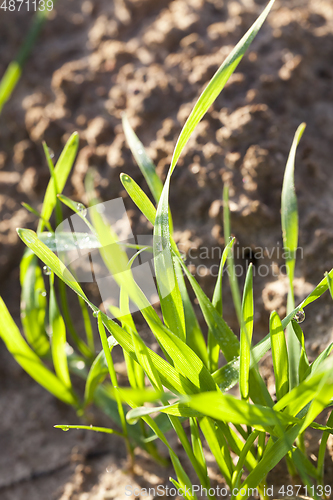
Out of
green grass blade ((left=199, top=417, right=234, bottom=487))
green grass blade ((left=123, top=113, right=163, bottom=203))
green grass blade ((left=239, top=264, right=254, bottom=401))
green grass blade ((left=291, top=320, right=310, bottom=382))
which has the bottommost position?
green grass blade ((left=199, top=417, right=234, bottom=487))

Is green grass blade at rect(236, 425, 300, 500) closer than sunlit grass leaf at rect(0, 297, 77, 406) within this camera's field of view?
Yes

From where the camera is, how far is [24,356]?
76 cm

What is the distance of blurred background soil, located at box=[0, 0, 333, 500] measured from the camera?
0.85 m

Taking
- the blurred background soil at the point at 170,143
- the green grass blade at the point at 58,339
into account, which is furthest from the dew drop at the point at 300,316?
the green grass blade at the point at 58,339

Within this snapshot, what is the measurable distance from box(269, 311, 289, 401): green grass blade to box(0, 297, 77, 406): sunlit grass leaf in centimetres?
48

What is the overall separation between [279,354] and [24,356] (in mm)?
507

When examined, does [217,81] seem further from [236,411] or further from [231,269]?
[236,411]

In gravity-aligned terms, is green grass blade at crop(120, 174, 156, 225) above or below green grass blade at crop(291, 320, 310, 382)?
above

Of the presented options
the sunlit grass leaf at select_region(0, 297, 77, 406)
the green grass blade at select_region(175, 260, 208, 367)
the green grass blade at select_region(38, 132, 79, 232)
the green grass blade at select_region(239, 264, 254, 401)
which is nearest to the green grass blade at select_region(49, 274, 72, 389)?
the sunlit grass leaf at select_region(0, 297, 77, 406)

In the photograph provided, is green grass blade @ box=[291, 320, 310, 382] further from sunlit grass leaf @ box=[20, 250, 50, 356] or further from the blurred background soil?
sunlit grass leaf @ box=[20, 250, 50, 356]

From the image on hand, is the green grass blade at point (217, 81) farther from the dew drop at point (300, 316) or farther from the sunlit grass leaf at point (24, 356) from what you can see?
the sunlit grass leaf at point (24, 356)

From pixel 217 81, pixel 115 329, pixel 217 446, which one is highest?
pixel 217 81

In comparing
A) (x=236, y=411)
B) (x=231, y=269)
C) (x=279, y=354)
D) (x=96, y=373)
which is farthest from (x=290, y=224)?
(x=96, y=373)

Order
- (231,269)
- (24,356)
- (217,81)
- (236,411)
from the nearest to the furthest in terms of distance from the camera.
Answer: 1. (236,411)
2. (217,81)
3. (231,269)
4. (24,356)
